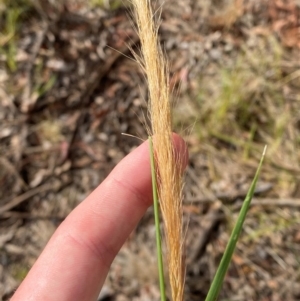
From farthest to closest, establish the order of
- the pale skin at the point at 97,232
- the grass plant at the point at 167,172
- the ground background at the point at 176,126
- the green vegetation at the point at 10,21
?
the green vegetation at the point at 10,21 < the ground background at the point at 176,126 < the pale skin at the point at 97,232 < the grass plant at the point at 167,172

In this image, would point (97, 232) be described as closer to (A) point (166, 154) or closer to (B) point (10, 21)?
(A) point (166, 154)

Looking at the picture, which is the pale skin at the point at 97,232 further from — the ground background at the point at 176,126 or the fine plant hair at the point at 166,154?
the ground background at the point at 176,126

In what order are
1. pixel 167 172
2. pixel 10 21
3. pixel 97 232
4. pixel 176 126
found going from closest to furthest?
pixel 167 172 < pixel 97 232 < pixel 176 126 < pixel 10 21

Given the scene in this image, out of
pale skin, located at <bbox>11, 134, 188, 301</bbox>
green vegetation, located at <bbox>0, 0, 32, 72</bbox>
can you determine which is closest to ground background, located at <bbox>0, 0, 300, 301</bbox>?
green vegetation, located at <bbox>0, 0, 32, 72</bbox>

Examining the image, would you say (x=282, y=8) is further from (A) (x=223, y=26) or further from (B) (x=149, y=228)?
(B) (x=149, y=228)

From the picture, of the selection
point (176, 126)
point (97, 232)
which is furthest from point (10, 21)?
point (97, 232)

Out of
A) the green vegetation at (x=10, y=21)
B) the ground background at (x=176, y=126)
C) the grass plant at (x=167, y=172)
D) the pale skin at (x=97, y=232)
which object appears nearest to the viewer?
the grass plant at (x=167, y=172)

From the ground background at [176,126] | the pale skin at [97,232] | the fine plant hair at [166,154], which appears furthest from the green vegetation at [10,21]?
the fine plant hair at [166,154]
